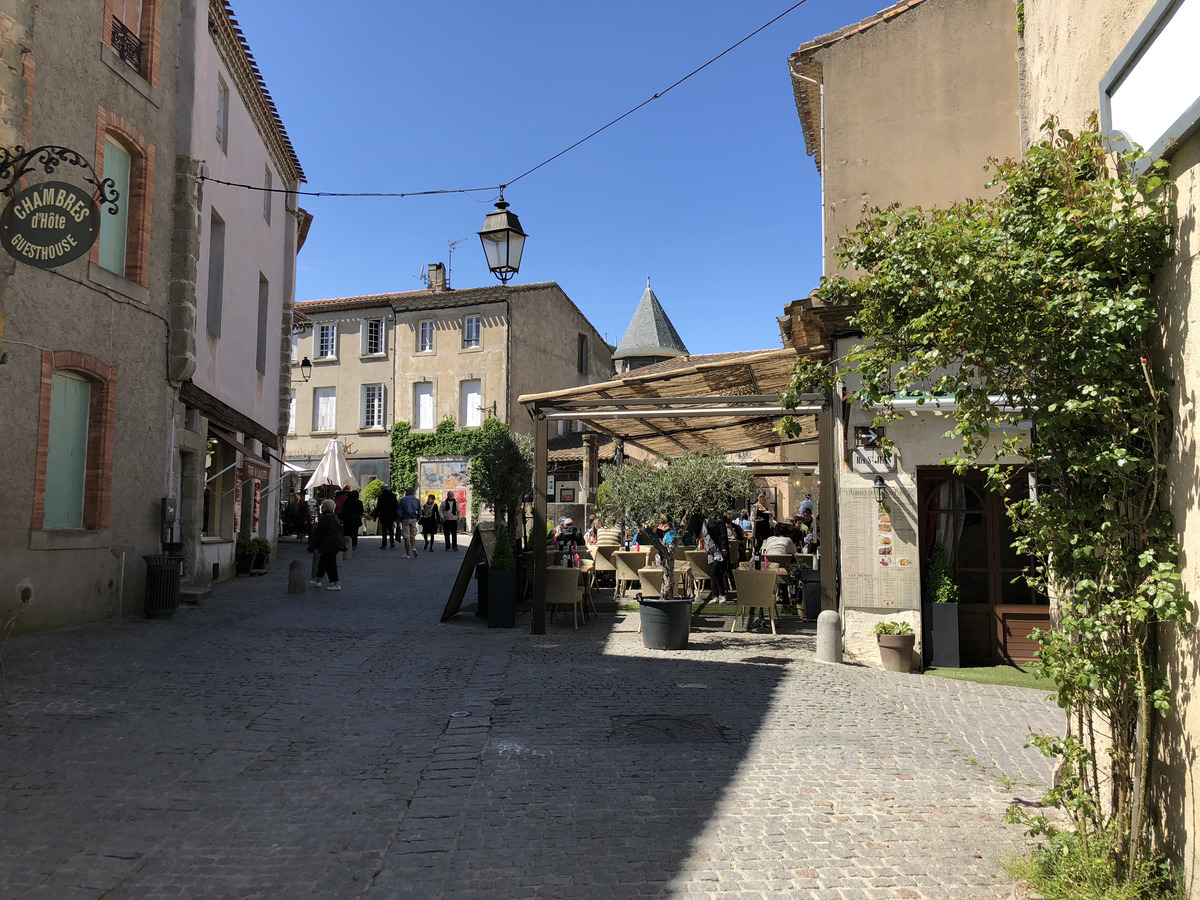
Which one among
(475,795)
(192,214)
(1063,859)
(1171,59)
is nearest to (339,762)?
(475,795)

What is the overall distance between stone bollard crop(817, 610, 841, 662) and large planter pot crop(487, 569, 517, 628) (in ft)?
13.3

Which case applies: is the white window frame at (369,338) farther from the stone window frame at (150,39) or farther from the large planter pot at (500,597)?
the large planter pot at (500,597)

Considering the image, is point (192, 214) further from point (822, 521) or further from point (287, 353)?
point (822, 521)

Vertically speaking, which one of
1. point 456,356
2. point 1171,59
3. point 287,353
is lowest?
point 1171,59

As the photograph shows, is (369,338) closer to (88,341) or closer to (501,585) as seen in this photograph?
(88,341)

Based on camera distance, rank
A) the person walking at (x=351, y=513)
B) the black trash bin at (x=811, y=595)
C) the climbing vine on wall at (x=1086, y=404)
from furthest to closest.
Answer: the person walking at (x=351, y=513) → the black trash bin at (x=811, y=595) → the climbing vine on wall at (x=1086, y=404)

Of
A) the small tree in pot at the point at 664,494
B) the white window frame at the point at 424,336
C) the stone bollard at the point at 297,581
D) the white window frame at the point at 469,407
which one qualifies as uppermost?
the white window frame at the point at 424,336

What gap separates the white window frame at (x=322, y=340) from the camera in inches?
1476

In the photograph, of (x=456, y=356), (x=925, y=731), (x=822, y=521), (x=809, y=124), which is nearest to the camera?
(x=925, y=731)

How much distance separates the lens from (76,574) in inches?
436

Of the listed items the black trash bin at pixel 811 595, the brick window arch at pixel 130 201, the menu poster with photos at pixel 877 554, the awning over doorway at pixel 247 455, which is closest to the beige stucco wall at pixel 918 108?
the menu poster with photos at pixel 877 554

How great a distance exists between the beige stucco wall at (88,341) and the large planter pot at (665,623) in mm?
6748

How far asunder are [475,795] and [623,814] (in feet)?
2.87

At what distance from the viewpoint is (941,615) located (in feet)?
32.8
